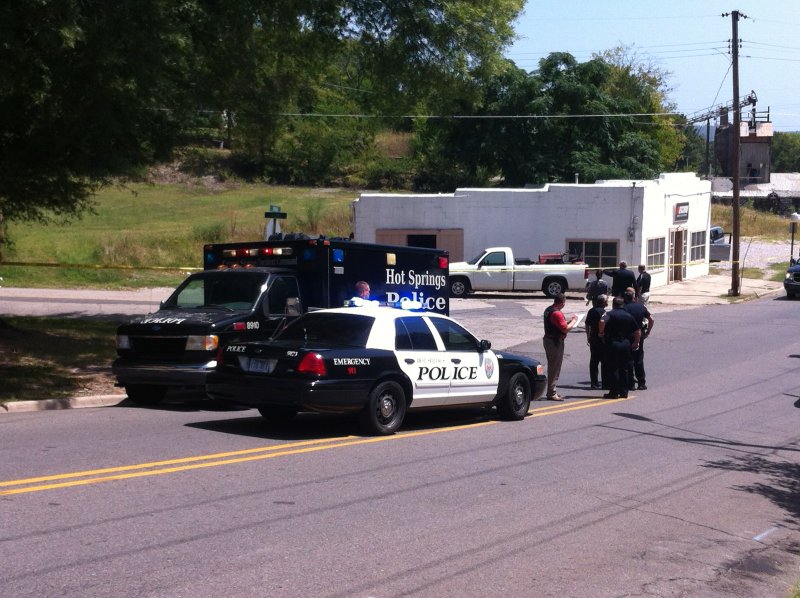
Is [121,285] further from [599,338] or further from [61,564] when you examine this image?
[61,564]

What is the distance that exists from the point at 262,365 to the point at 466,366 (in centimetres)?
290

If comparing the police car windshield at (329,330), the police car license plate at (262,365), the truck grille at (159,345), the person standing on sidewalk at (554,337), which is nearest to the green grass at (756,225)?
the person standing on sidewalk at (554,337)

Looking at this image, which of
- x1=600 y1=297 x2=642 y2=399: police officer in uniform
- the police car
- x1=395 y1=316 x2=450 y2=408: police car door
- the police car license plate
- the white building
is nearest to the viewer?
the police car

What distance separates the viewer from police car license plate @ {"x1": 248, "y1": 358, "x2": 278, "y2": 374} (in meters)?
11.3

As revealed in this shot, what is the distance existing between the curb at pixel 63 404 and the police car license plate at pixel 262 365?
3.70 meters

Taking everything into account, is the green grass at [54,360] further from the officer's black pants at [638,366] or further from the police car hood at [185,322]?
the officer's black pants at [638,366]

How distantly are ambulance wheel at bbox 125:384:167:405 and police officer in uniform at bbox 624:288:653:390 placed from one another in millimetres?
7720

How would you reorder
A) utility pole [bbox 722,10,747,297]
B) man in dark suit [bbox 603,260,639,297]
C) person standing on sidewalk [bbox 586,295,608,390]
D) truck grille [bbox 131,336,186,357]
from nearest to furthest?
truck grille [bbox 131,336,186,357]
person standing on sidewalk [bbox 586,295,608,390]
man in dark suit [bbox 603,260,639,297]
utility pole [bbox 722,10,747,297]

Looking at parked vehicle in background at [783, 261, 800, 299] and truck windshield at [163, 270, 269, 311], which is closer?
truck windshield at [163, 270, 269, 311]

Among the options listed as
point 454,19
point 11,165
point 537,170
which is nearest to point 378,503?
point 11,165

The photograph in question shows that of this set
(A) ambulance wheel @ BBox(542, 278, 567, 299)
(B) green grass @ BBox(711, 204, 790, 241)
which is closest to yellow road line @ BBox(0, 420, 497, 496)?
(A) ambulance wheel @ BBox(542, 278, 567, 299)

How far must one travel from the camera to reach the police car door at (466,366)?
1281 centimetres

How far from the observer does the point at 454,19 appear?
1883 centimetres

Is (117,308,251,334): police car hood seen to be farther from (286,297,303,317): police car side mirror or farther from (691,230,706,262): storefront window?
(691,230,706,262): storefront window
